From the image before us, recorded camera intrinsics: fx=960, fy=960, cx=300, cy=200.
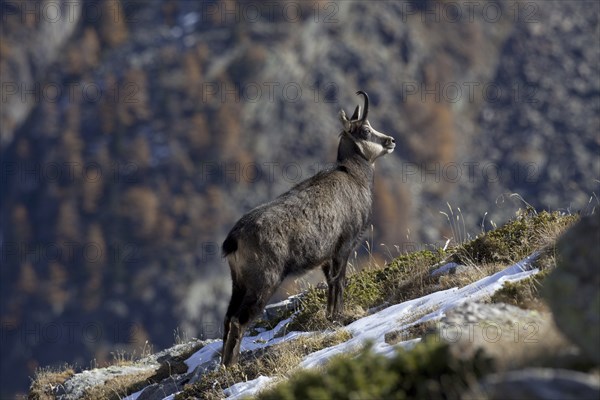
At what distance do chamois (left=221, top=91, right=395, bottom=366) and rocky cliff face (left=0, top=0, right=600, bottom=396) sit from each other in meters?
74.3

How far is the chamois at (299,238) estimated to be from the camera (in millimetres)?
10836

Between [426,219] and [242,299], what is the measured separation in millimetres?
90615

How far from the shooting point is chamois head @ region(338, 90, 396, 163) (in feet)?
44.5

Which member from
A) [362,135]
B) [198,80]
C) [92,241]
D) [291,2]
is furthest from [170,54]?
[362,135]

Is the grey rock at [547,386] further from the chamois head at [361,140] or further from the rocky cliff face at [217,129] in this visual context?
the rocky cliff face at [217,129]

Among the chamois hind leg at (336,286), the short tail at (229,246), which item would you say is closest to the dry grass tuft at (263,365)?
the short tail at (229,246)

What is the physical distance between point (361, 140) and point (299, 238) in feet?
9.48

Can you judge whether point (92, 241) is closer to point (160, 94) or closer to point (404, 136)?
point (160, 94)

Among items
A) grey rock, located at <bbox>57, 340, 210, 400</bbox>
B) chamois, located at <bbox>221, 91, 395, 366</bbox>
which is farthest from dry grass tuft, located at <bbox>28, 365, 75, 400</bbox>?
chamois, located at <bbox>221, 91, 395, 366</bbox>

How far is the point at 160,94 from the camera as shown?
356 feet

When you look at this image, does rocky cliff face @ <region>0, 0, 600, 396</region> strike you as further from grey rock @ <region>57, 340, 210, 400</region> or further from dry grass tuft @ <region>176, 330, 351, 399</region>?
dry grass tuft @ <region>176, 330, 351, 399</region>

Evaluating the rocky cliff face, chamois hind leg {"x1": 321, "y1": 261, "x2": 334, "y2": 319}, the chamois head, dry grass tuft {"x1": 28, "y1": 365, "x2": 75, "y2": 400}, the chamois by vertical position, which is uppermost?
the chamois head

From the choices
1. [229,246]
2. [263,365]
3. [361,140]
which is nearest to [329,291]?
[229,246]

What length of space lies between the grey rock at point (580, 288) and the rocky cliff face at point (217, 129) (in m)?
81.1
